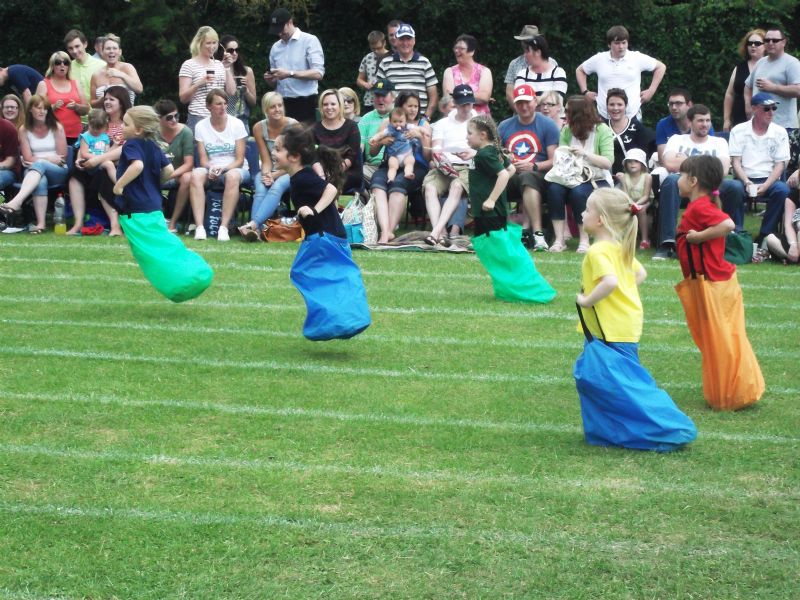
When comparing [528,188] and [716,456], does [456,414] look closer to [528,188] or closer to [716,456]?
[716,456]

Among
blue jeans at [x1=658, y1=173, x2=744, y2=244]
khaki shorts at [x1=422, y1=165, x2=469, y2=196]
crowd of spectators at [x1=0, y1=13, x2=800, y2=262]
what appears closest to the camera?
blue jeans at [x1=658, y1=173, x2=744, y2=244]

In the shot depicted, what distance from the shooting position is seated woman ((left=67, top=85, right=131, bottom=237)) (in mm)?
14180

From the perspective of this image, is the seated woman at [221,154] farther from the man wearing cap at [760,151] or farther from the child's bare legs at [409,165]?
the man wearing cap at [760,151]

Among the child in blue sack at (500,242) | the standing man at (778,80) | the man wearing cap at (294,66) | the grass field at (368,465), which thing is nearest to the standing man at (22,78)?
the man wearing cap at (294,66)

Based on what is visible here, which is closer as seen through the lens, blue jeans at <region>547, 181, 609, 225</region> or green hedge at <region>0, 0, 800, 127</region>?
blue jeans at <region>547, 181, 609, 225</region>

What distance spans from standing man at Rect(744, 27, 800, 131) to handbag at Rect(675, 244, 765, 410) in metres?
7.47

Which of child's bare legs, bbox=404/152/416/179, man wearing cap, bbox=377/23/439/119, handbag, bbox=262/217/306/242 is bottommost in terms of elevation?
handbag, bbox=262/217/306/242

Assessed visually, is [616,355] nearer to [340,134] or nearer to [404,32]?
[340,134]

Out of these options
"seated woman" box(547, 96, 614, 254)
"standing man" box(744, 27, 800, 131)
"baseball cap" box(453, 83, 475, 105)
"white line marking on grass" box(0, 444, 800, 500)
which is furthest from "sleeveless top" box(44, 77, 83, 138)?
"white line marking on grass" box(0, 444, 800, 500)

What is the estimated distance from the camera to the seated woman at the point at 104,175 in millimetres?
14180

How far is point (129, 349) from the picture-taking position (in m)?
8.91

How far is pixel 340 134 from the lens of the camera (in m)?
14.3

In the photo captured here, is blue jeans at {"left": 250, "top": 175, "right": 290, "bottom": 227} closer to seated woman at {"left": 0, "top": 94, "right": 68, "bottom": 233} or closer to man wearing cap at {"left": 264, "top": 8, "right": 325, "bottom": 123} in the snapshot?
man wearing cap at {"left": 264, "top": 8, "right": 325, "bottom": 123}

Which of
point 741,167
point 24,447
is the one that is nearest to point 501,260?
point 741,167
